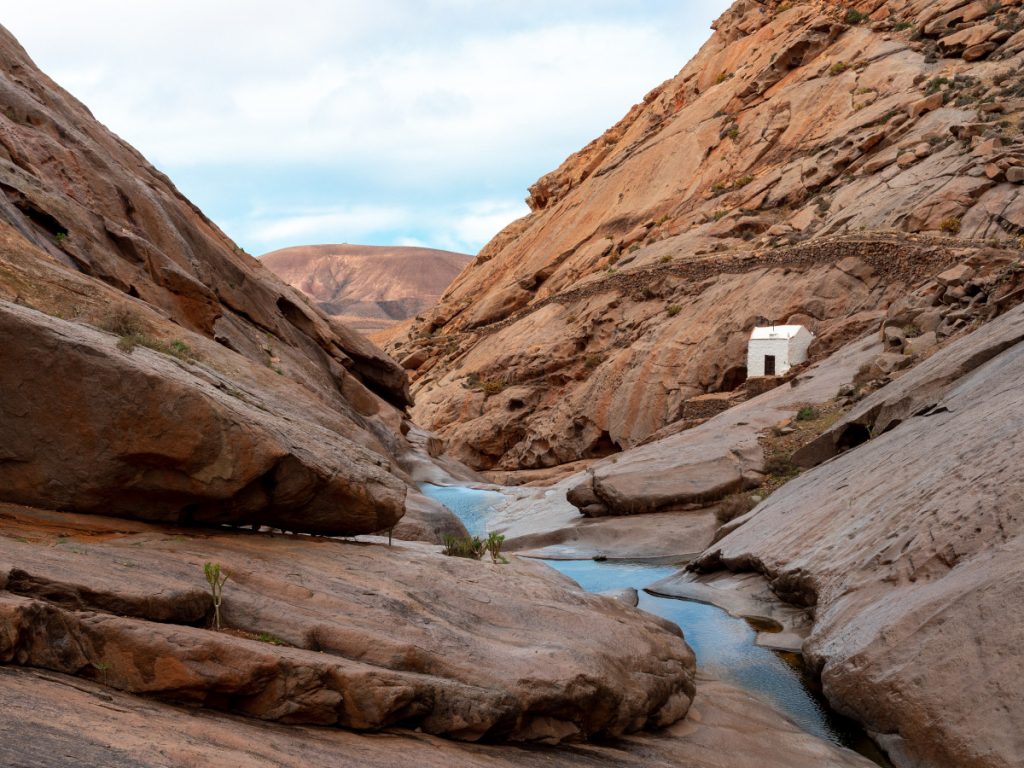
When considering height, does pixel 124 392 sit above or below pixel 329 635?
above

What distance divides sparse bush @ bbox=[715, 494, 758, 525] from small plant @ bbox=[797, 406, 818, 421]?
12.3 ft

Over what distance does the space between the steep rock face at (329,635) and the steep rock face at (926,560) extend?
2.03 metres

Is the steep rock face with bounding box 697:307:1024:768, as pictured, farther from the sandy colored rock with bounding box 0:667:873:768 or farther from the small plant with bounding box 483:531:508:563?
the small plant with bounding box 483:531:508:563

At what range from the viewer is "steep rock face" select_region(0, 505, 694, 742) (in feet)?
19.3

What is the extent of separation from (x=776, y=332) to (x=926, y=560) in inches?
1022

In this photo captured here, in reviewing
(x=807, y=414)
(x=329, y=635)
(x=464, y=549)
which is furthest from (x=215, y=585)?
(x=807, y=414)

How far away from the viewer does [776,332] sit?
34.4 meters

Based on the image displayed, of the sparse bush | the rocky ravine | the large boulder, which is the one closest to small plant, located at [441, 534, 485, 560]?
the rocky ravine

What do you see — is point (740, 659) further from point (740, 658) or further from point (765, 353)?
point (765, 353)

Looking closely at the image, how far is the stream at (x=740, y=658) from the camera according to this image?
31.3 feet

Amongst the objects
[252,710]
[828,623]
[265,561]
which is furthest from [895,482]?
[252,710]

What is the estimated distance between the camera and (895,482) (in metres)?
11.8

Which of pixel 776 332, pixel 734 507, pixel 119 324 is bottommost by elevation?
pixel 734 507

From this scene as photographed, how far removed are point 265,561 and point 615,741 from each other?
141 inches
